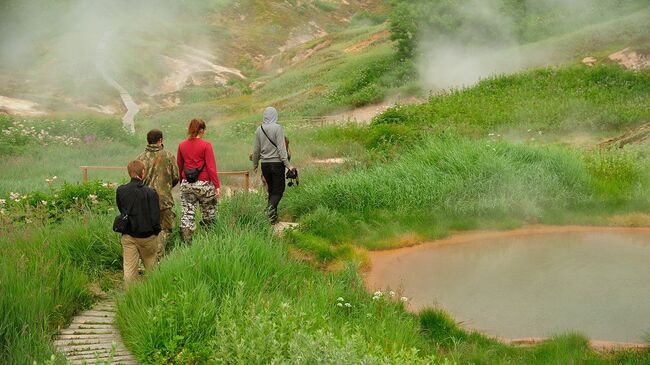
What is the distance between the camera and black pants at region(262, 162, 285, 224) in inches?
364

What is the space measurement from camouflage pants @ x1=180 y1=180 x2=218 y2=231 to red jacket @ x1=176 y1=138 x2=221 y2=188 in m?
0.10

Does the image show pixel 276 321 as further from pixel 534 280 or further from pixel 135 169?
pixel 534 280

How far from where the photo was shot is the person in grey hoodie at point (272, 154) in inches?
357

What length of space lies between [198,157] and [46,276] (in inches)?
84.3

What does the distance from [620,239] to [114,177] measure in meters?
9.14

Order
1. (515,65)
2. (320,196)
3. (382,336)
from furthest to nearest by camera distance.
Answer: (515,65) < (320,196) < (382,336)

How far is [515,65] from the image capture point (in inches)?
926

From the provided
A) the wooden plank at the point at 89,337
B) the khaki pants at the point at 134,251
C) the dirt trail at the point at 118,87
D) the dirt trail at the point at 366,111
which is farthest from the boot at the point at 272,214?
the dirt trail at the point at 118,87

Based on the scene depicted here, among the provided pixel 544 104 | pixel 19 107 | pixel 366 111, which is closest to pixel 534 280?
pixel 544 104

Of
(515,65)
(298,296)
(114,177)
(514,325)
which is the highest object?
(515,65)

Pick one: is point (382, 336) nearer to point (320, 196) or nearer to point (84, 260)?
point (84, 260)

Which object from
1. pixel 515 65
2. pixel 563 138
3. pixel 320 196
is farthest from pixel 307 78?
pixel 320 196

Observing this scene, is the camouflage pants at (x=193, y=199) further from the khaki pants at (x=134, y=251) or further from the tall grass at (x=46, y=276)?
Result: the khaki pants at (x=134, y=251)

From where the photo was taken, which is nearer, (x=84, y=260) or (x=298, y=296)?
(x=298, y=296)
